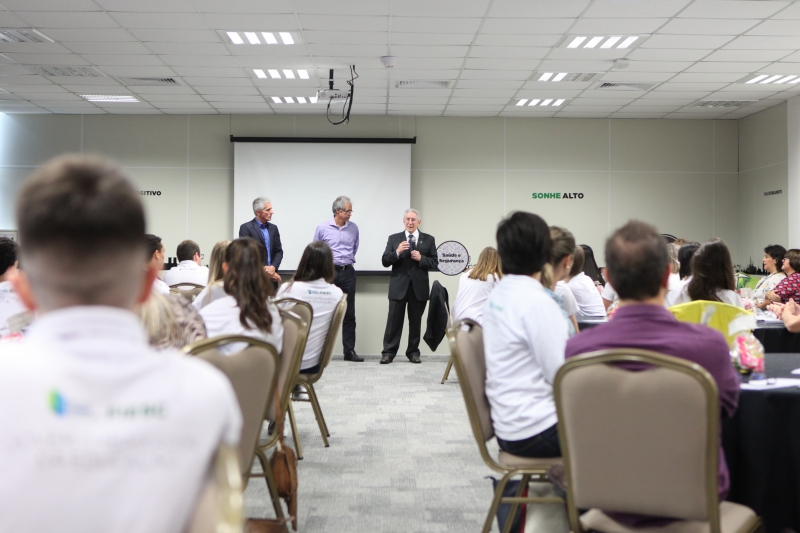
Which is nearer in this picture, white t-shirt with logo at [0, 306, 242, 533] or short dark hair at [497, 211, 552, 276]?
white t-shirt with logo at [0, 306, 242, 533]

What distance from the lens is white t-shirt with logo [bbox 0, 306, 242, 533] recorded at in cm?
80

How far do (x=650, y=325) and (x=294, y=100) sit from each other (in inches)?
268

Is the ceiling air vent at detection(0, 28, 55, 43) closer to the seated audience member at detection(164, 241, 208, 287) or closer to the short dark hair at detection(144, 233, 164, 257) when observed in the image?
the seated audience member at detection(164, 241, 208, 287)

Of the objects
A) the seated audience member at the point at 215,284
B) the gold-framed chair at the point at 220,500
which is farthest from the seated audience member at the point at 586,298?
the gold-framed chair at the point at 220,500

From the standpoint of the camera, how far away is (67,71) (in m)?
6.83

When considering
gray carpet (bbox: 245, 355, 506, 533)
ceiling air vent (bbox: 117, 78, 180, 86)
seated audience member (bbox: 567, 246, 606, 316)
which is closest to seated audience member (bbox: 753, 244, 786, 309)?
seated audience member (bbox: 567, 246, 606, 316)

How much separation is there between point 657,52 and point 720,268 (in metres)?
3.25

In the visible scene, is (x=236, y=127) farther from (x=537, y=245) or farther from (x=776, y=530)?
(x=776, y=530)

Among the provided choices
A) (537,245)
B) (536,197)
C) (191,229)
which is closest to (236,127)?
(191,229)

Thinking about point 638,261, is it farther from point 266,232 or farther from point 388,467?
point 266,232

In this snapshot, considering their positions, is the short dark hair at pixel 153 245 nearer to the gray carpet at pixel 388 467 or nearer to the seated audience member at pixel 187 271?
the seated audience member at pixel 187 271

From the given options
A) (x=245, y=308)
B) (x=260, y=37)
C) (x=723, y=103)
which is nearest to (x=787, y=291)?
(x=723, y=103)

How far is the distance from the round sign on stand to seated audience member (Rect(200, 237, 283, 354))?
17.2 ft

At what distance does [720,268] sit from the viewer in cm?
346
